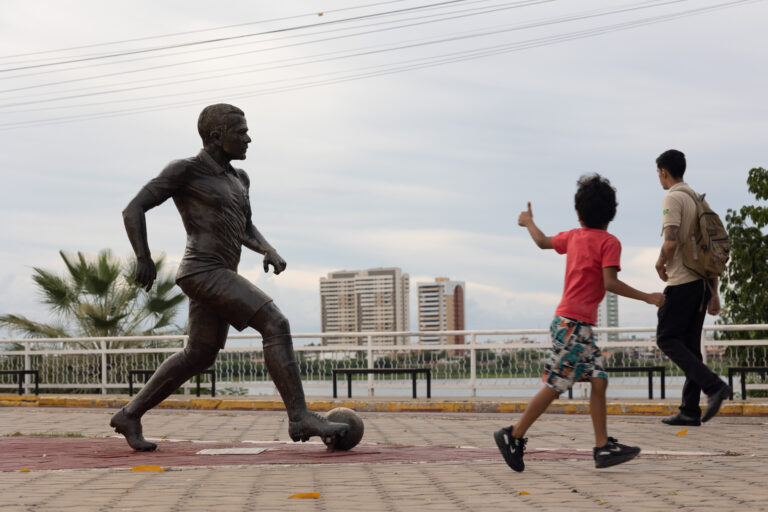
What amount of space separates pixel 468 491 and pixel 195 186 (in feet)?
9.92

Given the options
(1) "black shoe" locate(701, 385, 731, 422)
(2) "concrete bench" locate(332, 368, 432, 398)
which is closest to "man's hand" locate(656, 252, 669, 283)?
(1) "black shoe" locate(701, 385, 731, 422)

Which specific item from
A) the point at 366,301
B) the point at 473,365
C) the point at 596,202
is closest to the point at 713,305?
the point at 596,202

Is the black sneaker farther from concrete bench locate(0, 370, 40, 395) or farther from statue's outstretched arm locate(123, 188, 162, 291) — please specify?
concrete bench locate(0, 370, 40, 395)

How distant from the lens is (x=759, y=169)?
24.6 meters

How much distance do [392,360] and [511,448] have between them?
10.8 m

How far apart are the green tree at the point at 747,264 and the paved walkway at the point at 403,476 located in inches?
623

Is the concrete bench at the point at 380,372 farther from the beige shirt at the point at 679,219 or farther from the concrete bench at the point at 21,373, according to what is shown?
the beige shirt at the point at 679,219

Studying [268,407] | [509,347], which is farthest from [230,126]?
[509,347]

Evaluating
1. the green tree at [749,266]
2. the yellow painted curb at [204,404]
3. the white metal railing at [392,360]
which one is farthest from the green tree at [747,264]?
the yellow painted curb at [204,404]

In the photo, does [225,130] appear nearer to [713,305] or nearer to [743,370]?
[713,305]

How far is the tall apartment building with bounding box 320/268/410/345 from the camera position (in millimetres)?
108500

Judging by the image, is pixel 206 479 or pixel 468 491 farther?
pixel 206 479

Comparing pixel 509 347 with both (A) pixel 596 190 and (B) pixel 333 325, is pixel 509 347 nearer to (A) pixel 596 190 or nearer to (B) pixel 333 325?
(A) pixel 596 190

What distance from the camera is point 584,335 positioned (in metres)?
5.60
